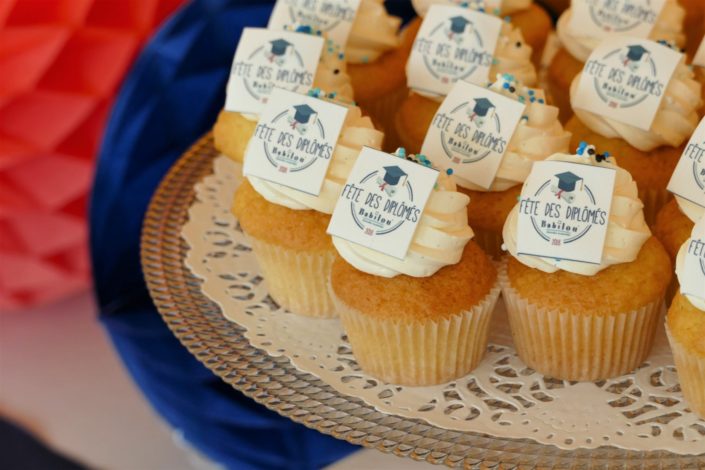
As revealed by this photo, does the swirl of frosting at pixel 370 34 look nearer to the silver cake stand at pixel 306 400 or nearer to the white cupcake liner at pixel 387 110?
the white cupcake liner at pixel 387 110

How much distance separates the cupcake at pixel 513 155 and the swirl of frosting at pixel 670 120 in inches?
5.0

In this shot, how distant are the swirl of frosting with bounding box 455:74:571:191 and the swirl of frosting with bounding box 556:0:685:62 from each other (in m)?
0.48

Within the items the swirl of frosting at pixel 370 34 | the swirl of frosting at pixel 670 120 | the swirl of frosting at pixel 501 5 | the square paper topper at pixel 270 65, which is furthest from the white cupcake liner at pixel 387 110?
the swirl of frosting at pixel 670 120

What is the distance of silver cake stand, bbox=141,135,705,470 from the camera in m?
1.93

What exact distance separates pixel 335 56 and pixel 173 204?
2.02 ft

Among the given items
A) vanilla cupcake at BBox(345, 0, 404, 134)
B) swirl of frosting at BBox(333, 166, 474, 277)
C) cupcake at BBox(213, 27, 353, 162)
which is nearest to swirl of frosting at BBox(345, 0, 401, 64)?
vanilla cupcake at BBox(345, 0, 404, 134)

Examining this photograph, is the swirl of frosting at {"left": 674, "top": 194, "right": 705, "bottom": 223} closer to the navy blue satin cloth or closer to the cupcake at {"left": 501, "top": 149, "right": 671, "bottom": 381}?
the cupcake at {"left": 501, "top": 149, "right": 671, "bottom": 381}

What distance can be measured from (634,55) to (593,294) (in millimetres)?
602

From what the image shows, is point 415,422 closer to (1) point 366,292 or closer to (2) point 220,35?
(1) point 366,292

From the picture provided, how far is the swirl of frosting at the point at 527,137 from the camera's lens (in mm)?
2309

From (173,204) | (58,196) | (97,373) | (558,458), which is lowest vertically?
(97,373)

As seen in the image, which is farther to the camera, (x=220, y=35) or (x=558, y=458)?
(x=220, y=35)

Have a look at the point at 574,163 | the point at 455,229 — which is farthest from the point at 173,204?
the point at 574,163

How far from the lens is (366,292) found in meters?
2.17
